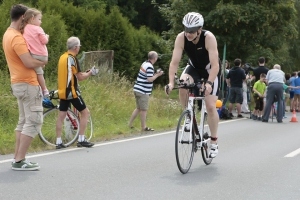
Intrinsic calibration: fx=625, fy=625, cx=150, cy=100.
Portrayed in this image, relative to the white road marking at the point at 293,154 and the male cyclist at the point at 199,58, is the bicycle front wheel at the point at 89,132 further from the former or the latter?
the white road marking at the point at 293,154

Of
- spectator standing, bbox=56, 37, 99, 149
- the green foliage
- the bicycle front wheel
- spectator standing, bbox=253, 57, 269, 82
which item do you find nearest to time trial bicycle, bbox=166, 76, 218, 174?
spectator standing, bbox=56, 37, 99, 149

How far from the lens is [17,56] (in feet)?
25.6

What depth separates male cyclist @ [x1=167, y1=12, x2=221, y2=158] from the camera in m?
7.86

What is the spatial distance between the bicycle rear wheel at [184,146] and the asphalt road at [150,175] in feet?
0.47

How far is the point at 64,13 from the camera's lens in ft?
81.3

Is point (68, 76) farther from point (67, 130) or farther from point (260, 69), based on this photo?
point (260, 69)

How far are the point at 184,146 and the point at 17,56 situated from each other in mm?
2384

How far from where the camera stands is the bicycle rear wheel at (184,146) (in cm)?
777

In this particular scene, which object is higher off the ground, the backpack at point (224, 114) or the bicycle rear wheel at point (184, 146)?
the bicycle rear wheel at point (184, 146)

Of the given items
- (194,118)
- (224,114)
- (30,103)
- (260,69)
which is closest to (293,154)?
(194,118)

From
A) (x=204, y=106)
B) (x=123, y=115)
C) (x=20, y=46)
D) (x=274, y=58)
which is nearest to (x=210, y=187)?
(x=204, y=106)

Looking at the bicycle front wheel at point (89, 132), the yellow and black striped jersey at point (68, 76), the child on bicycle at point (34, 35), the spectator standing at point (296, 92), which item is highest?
the child on bicycle at point (34, 35)

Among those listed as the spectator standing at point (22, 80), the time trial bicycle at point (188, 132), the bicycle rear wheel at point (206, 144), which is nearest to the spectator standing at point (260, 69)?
the bicycle rear wheel at point (206, 144)

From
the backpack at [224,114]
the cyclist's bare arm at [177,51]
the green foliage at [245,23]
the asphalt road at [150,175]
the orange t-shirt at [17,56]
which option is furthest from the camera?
the green foliage at [245,23]
